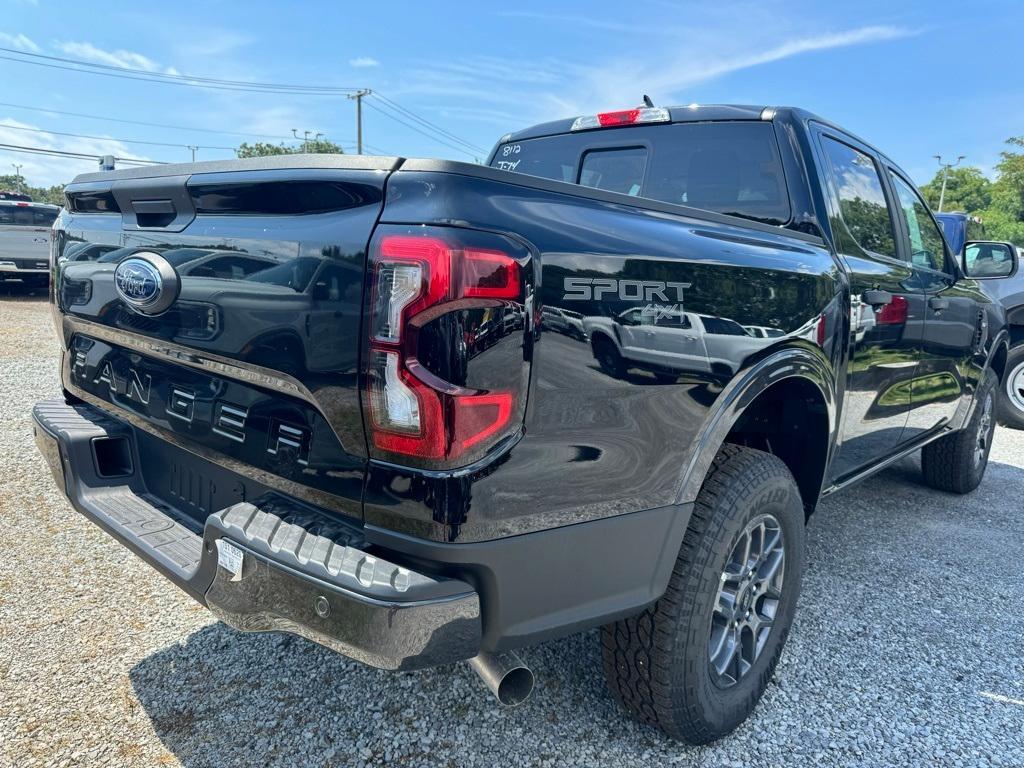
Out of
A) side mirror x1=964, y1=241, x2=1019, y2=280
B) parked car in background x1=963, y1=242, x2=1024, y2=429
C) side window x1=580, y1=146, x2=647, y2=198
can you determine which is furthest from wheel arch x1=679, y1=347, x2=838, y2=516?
parked car in background x1=963, y1=242, x2=1024, y2=429

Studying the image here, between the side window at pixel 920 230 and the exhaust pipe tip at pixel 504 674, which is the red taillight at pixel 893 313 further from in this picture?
the exhaust pipe tip at pixel 504 674

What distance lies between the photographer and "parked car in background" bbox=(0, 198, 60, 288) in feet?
40.5

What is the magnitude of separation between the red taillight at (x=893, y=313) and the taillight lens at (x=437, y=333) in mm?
2051

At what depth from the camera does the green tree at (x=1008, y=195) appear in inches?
2178

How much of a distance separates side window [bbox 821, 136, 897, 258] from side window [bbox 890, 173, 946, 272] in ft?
0.93

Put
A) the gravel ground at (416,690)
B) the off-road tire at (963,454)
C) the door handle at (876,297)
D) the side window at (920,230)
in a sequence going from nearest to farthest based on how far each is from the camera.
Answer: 1. the gravel ground at (416,690)
2. the door handle at (876,297)
3. the side window at (920,230)
4. the off-road tire at (963,454)

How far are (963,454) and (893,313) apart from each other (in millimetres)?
2267

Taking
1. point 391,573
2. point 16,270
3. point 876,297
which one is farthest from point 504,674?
point 16,270

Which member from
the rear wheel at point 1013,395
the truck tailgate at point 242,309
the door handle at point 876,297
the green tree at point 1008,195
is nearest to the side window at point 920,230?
the door handle at point 876,297

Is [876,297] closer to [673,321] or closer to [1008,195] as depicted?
[673,321]

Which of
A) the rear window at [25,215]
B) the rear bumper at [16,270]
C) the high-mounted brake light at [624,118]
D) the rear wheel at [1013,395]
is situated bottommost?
the rear wheel at [1013,395]

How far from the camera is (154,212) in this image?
1954mm

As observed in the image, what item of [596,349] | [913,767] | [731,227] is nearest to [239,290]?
[596,349]

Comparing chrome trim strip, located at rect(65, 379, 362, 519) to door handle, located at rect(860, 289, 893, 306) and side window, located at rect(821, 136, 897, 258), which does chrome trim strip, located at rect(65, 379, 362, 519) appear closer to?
door handle, located at rect(860, 289, 893, 306)
